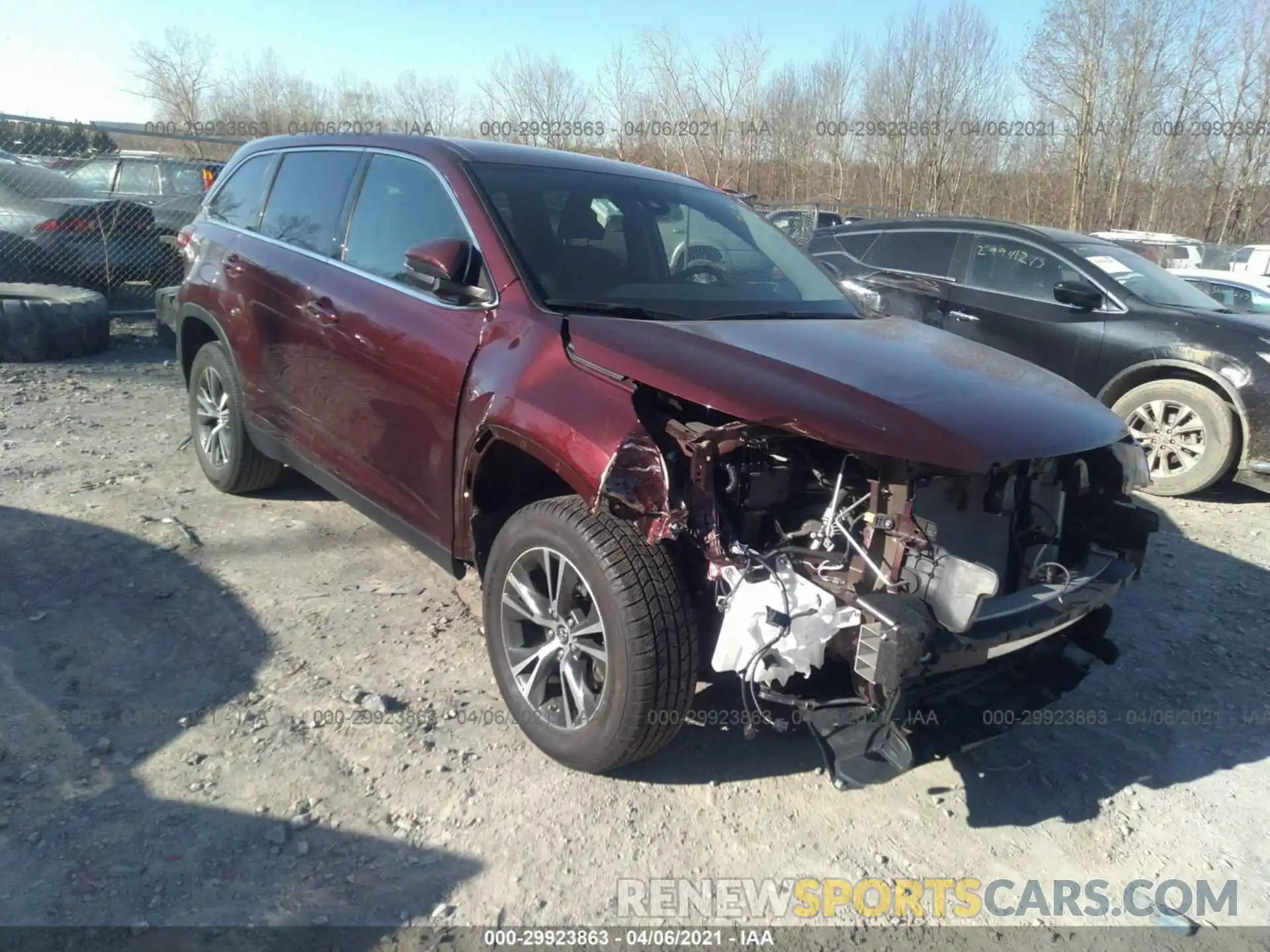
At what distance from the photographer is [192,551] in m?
4.43

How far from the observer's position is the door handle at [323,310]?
3.80 metres

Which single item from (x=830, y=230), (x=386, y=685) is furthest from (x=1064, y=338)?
(x=386, y=685)

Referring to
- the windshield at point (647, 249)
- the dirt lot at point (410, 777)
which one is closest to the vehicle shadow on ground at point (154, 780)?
the dirt lot at point (410, 777)

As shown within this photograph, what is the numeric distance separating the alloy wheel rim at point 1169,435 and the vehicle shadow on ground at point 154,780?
5.79m

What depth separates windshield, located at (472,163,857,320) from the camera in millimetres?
Answer: 3303

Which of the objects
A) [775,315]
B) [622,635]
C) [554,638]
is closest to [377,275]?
[775,315]

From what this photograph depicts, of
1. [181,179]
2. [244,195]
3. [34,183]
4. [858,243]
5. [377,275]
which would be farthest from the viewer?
[181,179]

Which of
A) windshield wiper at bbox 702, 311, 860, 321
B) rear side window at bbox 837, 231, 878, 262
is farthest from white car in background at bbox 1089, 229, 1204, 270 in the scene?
windshield wiper at bbox 702, 311, 860, 321

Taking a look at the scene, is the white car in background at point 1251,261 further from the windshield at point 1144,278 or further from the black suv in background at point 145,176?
the black suv in background at point 145,176

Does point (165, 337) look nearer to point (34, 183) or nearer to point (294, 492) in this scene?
point (34, 183)

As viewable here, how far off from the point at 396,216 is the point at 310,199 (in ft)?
2.76

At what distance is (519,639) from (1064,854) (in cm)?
184

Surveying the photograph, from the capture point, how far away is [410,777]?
2.93m

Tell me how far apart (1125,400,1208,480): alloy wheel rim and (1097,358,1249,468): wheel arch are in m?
0.19
